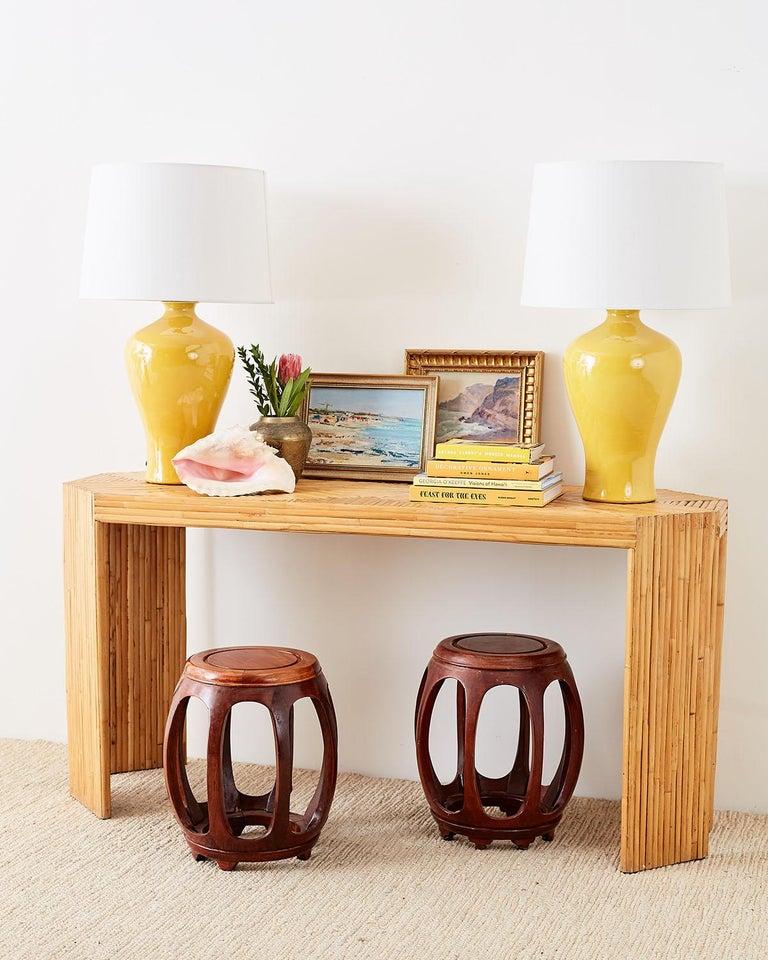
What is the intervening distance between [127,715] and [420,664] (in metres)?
0.64

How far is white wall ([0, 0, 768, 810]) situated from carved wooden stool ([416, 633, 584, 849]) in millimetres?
269

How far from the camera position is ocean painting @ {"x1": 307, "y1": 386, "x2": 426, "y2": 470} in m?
2.56

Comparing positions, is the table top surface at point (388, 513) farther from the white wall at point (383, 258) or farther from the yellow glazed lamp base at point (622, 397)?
the white wall at point (383, 258)

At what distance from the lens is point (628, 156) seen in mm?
2463

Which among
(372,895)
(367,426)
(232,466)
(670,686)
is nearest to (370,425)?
(367,426)

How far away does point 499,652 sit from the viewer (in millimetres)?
2260

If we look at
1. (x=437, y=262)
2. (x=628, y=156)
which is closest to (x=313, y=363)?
(x=437, y=262)

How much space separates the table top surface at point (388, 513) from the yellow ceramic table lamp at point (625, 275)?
124 millimetres

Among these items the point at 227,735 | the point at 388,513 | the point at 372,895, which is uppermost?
the point at 388,513

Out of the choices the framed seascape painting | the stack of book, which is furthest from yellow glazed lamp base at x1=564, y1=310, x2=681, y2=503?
the framed seascape painting

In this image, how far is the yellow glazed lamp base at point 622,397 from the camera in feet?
7.34

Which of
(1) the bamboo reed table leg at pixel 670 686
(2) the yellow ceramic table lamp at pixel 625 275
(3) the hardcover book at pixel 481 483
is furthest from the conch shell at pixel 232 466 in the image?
(1) the bamboo reed table leg at pixel 670 686

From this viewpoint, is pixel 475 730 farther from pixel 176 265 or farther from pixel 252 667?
pixel 176 265

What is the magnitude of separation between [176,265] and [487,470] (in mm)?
697
